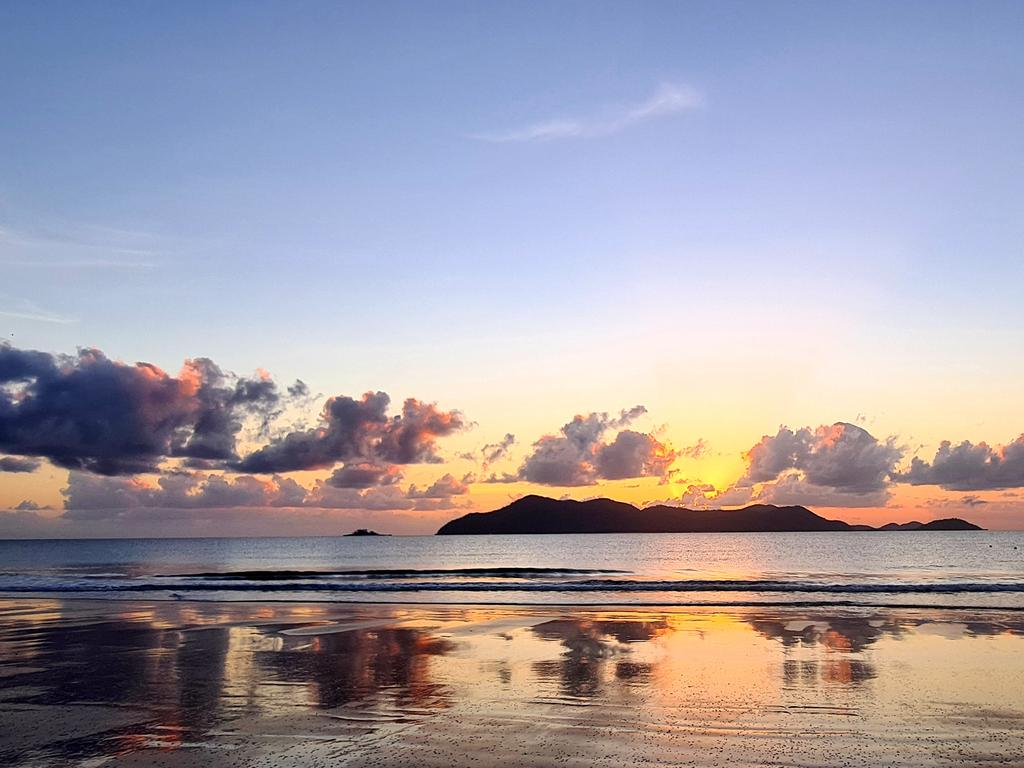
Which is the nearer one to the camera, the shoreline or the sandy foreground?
the sandy foreground

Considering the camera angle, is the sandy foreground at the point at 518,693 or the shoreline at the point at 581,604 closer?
the sandy foreground at the point at 518,693

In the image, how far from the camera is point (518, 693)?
1608cm

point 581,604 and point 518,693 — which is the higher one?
point 518,693

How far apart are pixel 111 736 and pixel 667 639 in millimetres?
15753

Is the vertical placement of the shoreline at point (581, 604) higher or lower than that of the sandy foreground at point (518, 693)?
lower

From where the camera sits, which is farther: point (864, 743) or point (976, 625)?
point (976, 625)

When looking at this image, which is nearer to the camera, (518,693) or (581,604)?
(518,693)

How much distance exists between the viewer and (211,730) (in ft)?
43.2

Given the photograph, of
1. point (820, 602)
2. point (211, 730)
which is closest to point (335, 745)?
point (211, 730)

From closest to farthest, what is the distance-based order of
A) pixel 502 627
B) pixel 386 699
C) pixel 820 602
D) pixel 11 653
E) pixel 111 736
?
pixel 111 736 → pixel 386 699 → pixel 11 653 → pixel 502 627 → pixel 820 602

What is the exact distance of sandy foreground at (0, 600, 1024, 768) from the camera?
11.9 metres

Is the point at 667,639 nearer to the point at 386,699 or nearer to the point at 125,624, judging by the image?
the point at 386,699

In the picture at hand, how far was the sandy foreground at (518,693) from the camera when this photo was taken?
39.0 feet

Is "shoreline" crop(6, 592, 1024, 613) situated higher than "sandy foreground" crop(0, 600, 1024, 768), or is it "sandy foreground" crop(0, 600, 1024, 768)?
"sandy foreground" crop(0, 600, 1024, 768)
